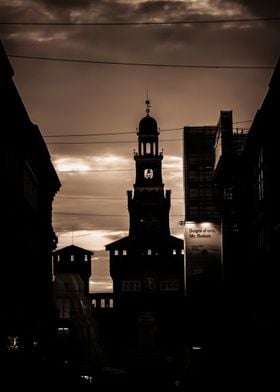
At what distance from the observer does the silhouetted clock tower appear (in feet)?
484

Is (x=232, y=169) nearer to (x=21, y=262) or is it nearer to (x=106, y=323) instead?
(x=21, y=262)

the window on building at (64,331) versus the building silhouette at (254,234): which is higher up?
the building silhouette at (254,234)

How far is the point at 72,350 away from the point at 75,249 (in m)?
63.7

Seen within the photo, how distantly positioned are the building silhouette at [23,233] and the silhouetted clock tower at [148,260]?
77.4 m

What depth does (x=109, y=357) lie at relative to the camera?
136 meters

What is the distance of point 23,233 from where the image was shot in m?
50.4

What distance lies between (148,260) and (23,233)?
10689 centimetres

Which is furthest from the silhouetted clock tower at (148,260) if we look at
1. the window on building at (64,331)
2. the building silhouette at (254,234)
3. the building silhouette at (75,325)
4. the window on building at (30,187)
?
the window on building at (30,187)

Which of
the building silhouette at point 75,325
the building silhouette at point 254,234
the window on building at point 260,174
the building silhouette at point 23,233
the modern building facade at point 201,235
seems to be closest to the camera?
the building silhouette at point 23,233

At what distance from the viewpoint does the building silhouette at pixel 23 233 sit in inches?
1582

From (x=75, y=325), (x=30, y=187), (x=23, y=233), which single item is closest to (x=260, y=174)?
(x=23, y=233)

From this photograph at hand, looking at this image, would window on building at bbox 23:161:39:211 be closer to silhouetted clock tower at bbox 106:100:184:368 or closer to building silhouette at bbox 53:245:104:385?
building silhouette at bbox 53:245:104:385

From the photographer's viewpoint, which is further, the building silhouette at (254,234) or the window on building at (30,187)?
the window on building at (30,187)

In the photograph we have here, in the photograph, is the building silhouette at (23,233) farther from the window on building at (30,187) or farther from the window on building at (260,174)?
the window on building at (260,174)
